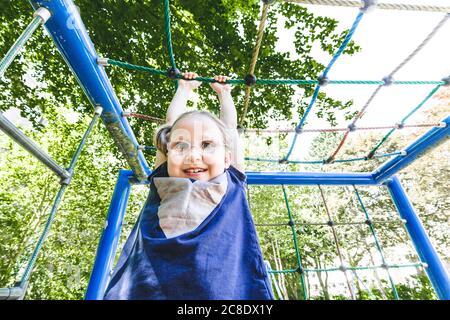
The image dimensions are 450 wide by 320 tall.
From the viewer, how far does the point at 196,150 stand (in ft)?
2.91

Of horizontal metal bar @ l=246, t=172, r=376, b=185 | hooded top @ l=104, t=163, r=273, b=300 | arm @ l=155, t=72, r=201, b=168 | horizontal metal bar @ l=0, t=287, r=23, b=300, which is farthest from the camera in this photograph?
horizontal metal bar @ l=246, t=172, r=376, b=185

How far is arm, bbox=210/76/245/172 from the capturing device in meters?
1.07

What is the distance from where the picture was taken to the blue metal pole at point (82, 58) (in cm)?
87

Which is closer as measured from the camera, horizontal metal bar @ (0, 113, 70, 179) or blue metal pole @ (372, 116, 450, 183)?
horizontal metal bar @ (0, 113, 70, 179)

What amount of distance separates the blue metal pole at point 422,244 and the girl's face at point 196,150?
4.73 ft

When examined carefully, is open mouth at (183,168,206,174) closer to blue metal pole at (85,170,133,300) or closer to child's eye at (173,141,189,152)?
child's eye at (173,141,189,152)

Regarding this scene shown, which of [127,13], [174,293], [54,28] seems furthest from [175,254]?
[127,13]

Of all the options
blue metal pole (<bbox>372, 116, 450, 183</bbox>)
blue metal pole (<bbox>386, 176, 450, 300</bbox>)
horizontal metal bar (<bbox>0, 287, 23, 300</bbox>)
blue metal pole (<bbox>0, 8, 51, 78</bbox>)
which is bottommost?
horizontal metal bar (<bbox>0, 287, 23, 300</bbox>)

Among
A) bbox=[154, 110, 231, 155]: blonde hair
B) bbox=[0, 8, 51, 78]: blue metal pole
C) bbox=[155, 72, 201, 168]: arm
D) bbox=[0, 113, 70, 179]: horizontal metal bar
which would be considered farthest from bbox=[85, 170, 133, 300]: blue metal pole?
bbox=[0, 8, 51, 78]: blue metal pole

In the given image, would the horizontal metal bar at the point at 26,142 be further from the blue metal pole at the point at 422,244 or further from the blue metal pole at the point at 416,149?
the blue metal pole at the point at 422,244

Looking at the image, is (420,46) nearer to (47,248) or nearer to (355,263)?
(47,248)

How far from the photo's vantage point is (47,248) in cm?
714

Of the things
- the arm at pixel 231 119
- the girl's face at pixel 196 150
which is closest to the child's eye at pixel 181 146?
the girl's face at pixel 196 150

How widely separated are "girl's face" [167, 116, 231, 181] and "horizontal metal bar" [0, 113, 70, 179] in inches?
19.1
